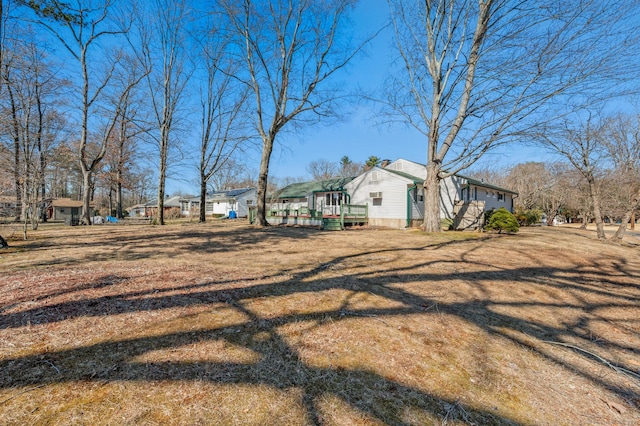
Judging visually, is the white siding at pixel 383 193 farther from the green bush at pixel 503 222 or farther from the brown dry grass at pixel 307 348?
the brown dry grass at pixel 307 348

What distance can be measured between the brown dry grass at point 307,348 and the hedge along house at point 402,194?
12.8 meters

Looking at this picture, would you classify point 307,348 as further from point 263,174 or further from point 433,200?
point 263,174

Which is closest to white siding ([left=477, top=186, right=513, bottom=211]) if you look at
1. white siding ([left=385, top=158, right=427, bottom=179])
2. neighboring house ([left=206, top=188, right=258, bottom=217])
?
white siding ([left=385, top=158, right=427, bottom=179])

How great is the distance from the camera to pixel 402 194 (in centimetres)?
1762

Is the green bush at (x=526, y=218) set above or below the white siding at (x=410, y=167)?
below

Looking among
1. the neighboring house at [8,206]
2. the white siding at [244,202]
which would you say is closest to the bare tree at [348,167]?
the white siding at [244,202]

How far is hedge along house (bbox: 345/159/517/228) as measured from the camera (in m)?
17.5

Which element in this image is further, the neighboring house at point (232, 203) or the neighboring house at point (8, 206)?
the neighboring house at point (232, 203)

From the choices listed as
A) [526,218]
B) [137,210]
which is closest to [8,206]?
[526,218]

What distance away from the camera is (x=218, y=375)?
198cm

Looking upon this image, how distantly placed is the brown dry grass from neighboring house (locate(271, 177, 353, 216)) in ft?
49.7

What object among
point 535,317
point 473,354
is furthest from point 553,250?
point 473,354

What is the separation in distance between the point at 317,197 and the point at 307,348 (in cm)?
2051

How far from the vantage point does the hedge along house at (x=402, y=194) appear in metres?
17.5
